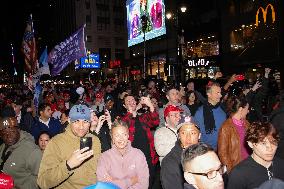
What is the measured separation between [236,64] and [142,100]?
2505cm

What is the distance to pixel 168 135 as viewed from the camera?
5590 millimetres

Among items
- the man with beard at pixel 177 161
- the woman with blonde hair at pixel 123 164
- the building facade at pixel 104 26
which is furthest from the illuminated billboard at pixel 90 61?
the man with beard at pixel 177 161

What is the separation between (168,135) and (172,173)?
1497 millimetres

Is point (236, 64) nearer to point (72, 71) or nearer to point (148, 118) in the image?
point (148, 118)

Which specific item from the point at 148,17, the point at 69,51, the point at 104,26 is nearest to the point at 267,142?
the point at 69,51

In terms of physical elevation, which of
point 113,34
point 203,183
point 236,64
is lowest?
point 203,183

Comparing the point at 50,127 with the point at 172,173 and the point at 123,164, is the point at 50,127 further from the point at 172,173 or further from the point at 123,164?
the point at 172,173

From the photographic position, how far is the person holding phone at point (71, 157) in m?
3.76

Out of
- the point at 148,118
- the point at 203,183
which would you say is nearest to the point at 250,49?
the point at 148,118

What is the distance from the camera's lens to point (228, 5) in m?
32.2

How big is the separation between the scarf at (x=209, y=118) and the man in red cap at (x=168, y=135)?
1382 millimetres

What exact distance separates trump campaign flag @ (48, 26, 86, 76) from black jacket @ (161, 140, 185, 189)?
10890 mm

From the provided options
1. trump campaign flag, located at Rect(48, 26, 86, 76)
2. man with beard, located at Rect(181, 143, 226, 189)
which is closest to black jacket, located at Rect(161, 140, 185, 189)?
man with beard, located at Rect(181, 143, 226, 189)

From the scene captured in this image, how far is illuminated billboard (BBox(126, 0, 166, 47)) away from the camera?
43769mm
